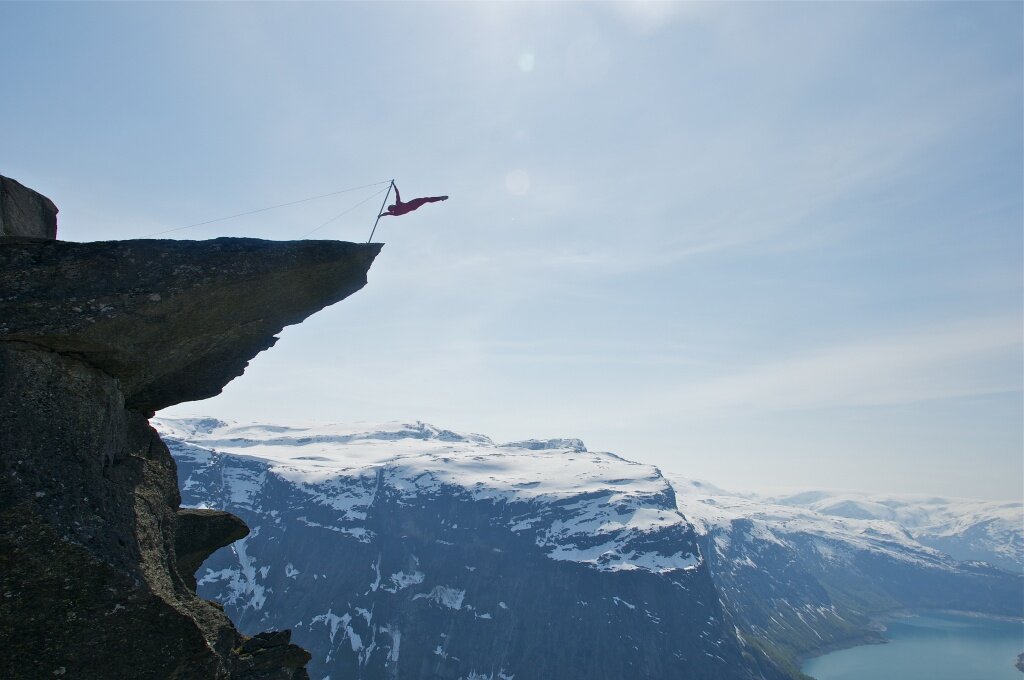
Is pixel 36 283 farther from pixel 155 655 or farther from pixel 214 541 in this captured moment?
pixel 214 541

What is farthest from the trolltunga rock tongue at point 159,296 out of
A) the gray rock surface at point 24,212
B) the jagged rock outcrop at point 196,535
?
the jagged rock outcrop at point 196,535

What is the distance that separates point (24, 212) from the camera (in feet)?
74.3

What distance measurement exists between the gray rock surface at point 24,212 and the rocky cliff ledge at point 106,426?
6.38 m

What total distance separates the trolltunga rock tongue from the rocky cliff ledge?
0.15 ft

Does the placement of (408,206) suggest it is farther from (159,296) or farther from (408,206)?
(159,296)

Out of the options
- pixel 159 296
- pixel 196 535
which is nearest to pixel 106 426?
pixel 159 296

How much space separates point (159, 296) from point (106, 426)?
442 centimetres

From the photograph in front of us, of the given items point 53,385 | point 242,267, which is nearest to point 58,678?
point 53,385

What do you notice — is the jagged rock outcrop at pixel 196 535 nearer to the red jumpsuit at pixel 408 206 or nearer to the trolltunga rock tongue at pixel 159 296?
the trolltunga rock tongue at pixel 159 296

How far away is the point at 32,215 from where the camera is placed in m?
23.2

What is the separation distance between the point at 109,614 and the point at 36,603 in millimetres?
1501

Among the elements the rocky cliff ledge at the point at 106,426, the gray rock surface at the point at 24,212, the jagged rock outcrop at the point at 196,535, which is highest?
the gray rock surface at the point at 24,212

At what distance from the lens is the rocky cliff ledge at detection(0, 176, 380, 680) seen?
1362 centimetres

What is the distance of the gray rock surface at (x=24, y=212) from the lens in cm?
2127
